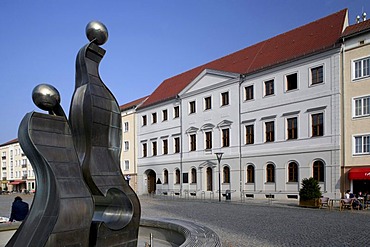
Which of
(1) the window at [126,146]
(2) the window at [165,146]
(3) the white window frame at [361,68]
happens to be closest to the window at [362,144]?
(3) the white window frame at [361,68]

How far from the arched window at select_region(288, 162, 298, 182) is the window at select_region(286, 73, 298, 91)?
19.9 feet

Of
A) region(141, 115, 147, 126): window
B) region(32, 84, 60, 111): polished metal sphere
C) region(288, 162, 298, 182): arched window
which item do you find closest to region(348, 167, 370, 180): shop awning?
region(288, 162, 298, 182): arched window

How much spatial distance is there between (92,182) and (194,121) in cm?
3229

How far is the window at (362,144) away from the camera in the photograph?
25234 millimetres

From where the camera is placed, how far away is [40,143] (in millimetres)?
6137

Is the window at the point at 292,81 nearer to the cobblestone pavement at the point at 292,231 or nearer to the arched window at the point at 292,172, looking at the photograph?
the arched window at the point at 292,172

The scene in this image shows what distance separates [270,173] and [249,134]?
4142 millimetres

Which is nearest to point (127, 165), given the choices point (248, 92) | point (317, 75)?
point (248, 92)

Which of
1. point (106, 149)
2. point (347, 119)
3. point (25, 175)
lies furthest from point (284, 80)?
point (25, 175)

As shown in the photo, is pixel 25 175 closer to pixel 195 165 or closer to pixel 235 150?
pixel 195 165

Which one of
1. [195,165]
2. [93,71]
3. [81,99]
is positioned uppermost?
[93,71]

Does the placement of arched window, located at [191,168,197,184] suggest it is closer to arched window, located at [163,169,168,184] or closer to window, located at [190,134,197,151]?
window, located at [190,134,197,151]

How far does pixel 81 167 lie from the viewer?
7.02 meters

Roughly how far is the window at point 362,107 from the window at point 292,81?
5083 millimetres
